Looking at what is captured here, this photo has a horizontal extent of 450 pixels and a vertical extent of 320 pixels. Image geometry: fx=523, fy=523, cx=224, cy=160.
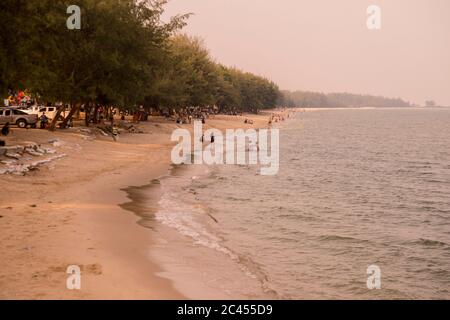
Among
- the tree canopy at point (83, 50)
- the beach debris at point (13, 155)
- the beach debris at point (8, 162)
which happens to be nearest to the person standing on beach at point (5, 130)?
the tree canopy at point (83, 50)

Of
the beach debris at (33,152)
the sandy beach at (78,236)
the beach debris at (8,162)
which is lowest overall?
the sandy beach at (78,236)

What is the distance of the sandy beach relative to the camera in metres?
11.2

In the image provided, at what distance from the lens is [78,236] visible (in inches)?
600

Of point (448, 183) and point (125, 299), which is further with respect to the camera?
point (448, 183)

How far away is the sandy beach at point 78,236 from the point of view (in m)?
11.2

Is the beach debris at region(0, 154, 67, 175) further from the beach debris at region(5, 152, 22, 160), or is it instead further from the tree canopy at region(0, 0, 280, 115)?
the tree canopy at region(0, 0, 280, 115)

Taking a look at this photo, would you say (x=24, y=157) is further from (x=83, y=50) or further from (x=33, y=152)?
(x=83, y=50)

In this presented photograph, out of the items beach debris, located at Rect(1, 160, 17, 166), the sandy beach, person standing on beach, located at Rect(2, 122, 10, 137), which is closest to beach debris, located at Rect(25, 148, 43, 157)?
the sandy beach

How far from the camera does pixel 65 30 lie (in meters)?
43.9

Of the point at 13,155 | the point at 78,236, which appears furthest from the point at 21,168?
the point at 78,236

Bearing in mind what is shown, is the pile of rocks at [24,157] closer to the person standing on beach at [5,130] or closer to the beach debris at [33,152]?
the beach debris at [33,152]
